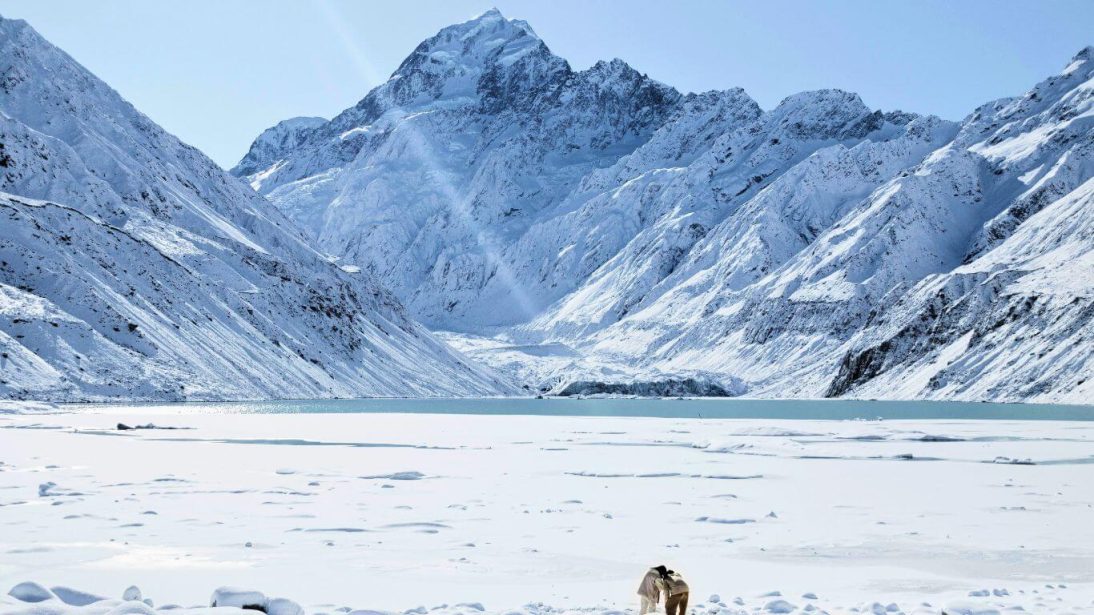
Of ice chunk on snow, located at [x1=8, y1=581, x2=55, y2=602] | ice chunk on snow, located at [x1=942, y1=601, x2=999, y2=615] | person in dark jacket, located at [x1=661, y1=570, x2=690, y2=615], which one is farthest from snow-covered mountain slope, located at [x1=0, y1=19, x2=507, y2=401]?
ice chunk on snow, located at [x1=942, y1=601, x2=999, y2=615]

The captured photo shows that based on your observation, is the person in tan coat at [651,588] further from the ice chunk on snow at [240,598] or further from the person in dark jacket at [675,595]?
the ice chunk on snow at [240,598]

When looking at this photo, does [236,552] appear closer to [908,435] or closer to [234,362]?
[908,435]

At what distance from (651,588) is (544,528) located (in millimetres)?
8550

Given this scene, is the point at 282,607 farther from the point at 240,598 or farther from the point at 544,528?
the point at 544,528

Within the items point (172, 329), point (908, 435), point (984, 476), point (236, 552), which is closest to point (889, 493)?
point (984, 476)

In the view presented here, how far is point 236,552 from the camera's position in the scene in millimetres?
18234

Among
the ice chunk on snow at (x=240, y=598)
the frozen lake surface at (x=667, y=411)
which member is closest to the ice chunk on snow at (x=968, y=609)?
the ice chunk on snow at (x=240, y=598)

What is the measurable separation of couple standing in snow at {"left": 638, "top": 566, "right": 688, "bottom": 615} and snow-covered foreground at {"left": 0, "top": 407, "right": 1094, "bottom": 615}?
2.96 ft

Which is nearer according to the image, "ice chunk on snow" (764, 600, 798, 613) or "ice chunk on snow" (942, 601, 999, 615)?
"ice chunk on snow" (942, 601, 999, 615)

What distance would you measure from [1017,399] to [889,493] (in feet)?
485

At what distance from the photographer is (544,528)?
71.8ft

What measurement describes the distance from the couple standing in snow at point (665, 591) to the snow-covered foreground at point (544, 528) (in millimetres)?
901

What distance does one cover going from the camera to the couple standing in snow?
513 inches

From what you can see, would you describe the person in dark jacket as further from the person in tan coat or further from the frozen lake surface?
the frozen lake surface
